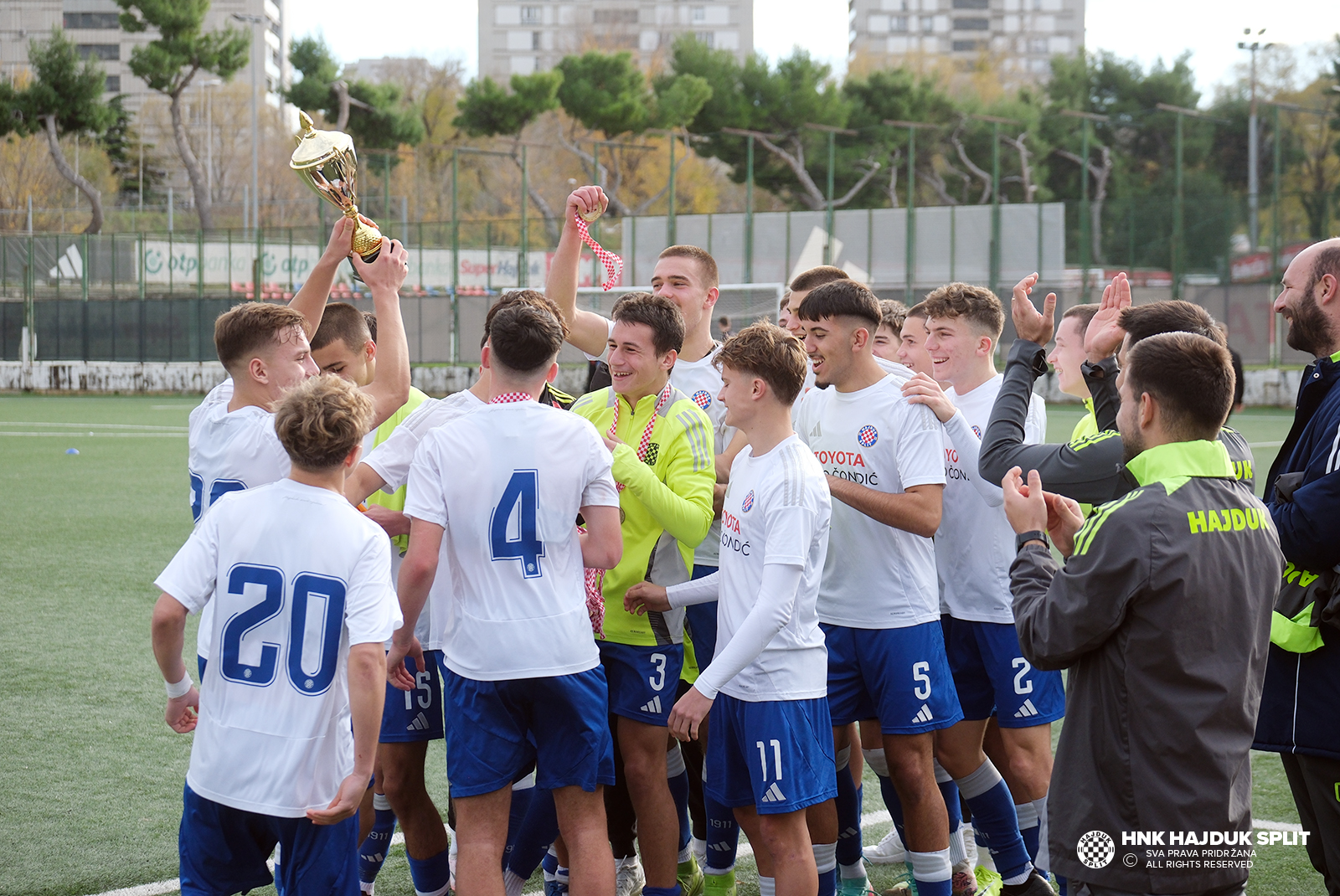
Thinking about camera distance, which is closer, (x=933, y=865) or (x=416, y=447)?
(x=416, y=447)

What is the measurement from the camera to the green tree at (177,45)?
49.8 m

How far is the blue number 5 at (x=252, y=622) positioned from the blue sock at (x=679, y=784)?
1883 millimetres

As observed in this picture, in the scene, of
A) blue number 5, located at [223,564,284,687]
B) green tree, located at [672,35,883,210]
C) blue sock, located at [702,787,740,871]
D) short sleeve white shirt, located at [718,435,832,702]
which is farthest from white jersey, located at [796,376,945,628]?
green tree, located at [672,35,883,210]

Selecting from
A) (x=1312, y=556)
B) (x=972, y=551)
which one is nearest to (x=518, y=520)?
(x=972, y=551)

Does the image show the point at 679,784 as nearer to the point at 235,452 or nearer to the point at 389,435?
the point at 389,435

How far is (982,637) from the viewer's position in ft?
14.9

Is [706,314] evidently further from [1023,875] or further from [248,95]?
[248,95]

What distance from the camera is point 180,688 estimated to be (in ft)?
10.8

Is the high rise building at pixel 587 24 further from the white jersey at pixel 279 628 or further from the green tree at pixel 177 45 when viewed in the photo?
the white jersey at pixel 279 628

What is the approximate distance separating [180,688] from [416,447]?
1.01 metres

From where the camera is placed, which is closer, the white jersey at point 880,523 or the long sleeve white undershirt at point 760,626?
the long sleeve white undershirt at point 760,626

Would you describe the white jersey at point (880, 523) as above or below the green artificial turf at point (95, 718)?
above

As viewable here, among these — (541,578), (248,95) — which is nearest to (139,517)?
(541,578)

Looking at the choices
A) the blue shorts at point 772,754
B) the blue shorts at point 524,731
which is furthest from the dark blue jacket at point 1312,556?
the blue shorts at point 524,731
